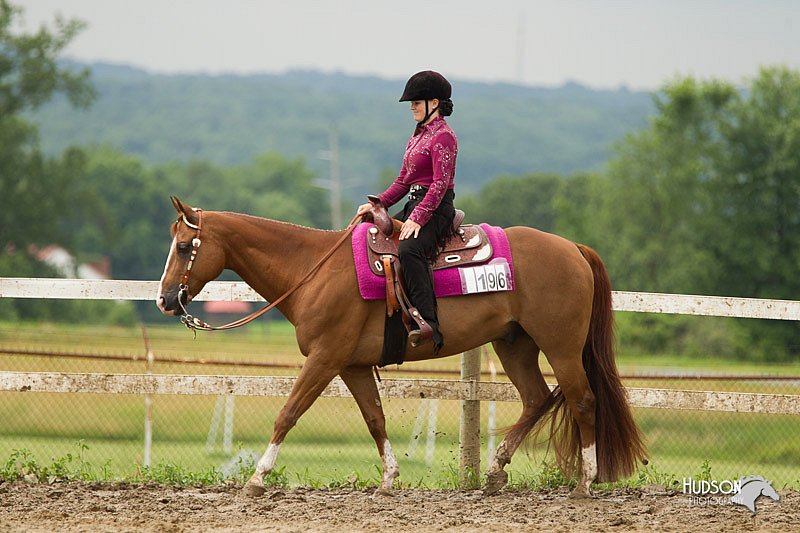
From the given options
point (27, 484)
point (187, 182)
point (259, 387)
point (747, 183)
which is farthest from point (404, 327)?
point (187, 182)

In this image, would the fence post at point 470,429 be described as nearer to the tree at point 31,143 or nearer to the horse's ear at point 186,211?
the horse's ear at point 186,211

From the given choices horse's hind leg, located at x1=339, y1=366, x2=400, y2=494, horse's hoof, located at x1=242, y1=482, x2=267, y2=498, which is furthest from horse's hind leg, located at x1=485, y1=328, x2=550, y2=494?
horse's hoof, located at x1=242, y1=482, x2=267, y2=498

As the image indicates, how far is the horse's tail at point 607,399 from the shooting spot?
6.99 metres

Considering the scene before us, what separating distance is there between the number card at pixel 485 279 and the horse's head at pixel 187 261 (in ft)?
5.55

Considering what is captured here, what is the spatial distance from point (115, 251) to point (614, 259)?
4335 centimetres

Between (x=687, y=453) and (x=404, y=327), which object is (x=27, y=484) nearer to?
(x=404, y=327)

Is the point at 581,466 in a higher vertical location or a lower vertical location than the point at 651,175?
lower

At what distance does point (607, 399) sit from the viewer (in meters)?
7.04

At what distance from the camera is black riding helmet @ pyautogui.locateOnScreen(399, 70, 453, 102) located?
6781mm

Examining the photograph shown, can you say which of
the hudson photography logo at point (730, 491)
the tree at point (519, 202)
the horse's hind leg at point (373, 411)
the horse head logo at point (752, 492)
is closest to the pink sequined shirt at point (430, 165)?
the horse's hind leg at point (373, 411)

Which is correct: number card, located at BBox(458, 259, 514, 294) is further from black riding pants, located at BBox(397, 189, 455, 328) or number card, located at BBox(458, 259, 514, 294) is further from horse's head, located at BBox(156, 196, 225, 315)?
horse's head, located at BBox(156, 196, 225, 315)

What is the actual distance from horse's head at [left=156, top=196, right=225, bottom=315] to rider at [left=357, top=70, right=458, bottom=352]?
107 cm

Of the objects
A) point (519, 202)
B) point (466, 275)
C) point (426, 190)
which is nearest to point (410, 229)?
point (426, 190)

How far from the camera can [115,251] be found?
7719 cm
